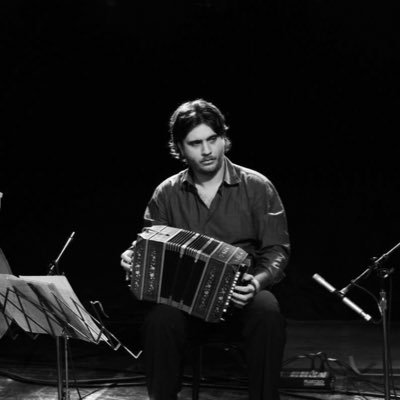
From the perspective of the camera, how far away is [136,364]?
4.55 metres

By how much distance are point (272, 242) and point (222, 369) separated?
4.64 ft

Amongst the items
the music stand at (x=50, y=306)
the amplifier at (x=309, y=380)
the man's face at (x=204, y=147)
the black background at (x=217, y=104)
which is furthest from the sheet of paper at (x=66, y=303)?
the black background at (x=217, y=104)

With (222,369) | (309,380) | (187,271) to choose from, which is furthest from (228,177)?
(222,369)

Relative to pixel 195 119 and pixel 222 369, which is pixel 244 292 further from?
pixel 222 369

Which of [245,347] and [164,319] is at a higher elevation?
[164,319]

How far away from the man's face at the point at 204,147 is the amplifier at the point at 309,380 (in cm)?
122

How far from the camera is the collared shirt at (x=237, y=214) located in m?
3.20

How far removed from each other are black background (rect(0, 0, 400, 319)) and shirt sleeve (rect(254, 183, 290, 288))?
269cm

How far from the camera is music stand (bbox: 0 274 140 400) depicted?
2.58 m

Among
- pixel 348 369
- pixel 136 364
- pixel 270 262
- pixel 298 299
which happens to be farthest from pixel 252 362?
pixel 298 299

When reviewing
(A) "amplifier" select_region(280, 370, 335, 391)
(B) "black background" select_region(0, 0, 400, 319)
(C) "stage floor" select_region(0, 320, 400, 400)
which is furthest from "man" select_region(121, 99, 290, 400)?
(B) "black background" select_region(0, 0, 400, 319)

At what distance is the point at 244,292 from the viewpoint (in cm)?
287

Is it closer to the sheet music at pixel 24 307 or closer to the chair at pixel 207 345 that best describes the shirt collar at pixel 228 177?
the chair at pixel 207 345

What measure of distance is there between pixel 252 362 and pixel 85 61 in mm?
3722
